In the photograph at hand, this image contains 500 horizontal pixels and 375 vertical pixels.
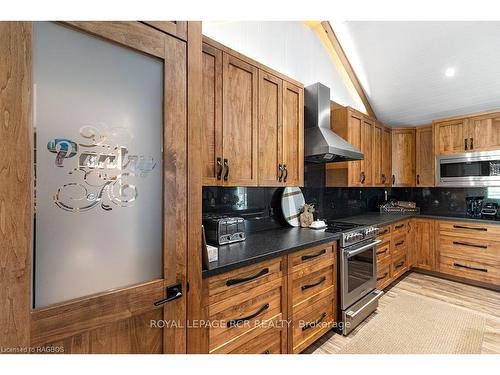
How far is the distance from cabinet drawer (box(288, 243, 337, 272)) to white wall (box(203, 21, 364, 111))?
1.86 meters

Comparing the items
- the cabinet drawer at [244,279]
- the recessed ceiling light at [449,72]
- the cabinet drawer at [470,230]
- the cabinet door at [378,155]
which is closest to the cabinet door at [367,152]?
the cabinet door at [378,155]

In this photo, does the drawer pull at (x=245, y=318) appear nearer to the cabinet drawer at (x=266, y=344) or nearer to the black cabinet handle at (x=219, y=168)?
the cabinet drawer at (x=266, y=344)

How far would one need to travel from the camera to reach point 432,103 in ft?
11.6

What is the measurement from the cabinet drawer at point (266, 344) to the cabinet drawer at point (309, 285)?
0.21m

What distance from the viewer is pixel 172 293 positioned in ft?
3.62

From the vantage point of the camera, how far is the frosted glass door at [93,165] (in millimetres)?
854

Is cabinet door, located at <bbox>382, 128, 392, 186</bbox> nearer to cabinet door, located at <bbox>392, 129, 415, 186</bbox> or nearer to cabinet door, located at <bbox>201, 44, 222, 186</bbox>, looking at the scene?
cabinet door, located at <bbox>392, 129, 415, 186</bbox>

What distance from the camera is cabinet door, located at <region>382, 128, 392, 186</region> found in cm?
373

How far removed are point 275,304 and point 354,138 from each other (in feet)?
7.77

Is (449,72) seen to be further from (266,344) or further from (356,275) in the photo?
(266,344)

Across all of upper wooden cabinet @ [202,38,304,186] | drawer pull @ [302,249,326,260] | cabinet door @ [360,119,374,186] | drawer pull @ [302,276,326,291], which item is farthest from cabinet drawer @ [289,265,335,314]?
cabinet door @ [360,119,374,186]

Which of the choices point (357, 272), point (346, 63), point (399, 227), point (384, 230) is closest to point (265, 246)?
point (357, 272)

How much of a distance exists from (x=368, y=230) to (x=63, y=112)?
105 inches

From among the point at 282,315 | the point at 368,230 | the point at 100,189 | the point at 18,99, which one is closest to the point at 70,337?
the point at 100,189
